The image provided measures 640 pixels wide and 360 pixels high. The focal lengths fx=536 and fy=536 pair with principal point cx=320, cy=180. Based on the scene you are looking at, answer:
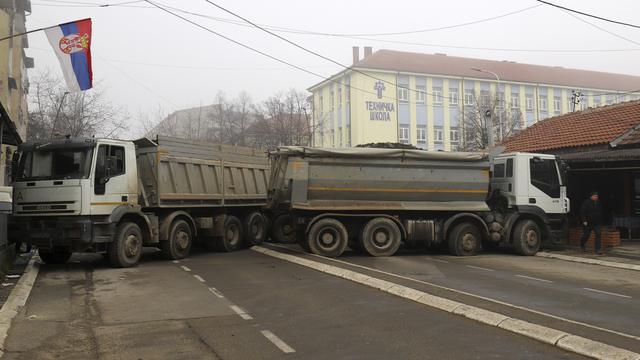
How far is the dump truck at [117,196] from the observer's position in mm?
11281

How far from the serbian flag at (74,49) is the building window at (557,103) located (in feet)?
211

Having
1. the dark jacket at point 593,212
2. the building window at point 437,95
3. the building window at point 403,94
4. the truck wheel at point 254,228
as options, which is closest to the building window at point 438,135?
the building window at point 437,95

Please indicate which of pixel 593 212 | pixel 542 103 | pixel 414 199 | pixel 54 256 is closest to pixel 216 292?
pixel 54 256

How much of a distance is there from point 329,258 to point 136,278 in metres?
4.81

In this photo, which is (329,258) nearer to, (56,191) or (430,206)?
(430,206)

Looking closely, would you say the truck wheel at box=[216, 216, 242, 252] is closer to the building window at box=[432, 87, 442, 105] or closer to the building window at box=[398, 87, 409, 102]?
the building window at box=[398, 87, 409, 102]

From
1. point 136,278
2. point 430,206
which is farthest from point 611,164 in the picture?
point 136,278

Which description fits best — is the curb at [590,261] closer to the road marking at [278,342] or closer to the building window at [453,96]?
the road marking at [278,342]

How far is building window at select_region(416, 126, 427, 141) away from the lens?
60312 millimetres

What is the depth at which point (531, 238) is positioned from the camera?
594 inches

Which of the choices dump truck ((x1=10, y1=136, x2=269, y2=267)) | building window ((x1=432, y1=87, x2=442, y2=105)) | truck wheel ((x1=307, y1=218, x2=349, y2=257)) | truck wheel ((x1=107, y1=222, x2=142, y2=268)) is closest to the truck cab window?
truck wheel ((x1=307, y1=218, x2=349, y2=257))

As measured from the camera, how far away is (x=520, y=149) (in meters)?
21.3

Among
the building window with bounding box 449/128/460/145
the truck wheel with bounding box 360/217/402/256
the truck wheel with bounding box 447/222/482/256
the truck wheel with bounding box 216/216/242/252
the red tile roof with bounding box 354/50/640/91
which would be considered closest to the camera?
the truck wheel with bounding box 360/217/402/256

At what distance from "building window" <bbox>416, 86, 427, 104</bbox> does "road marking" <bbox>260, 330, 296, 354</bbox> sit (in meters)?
55.9
